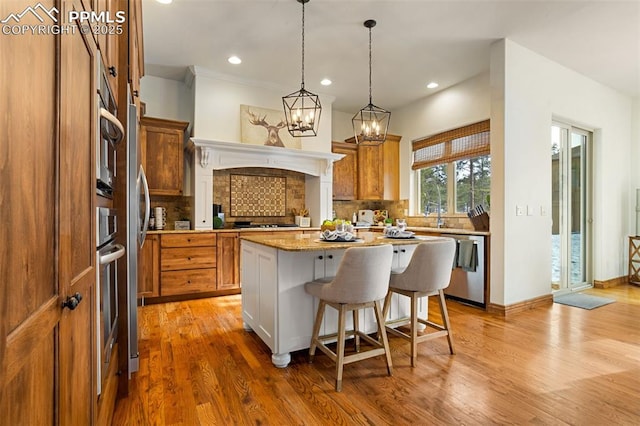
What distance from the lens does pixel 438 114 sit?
5.33m

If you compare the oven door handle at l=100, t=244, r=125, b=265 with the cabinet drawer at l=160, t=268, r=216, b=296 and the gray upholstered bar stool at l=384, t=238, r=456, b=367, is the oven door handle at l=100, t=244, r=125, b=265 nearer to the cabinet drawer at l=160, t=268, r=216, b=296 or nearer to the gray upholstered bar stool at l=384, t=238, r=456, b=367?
the gray upholstered bar stool at l=384, t=238, r=456, b=367

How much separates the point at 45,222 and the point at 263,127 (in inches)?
174

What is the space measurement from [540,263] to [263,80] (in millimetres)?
4306

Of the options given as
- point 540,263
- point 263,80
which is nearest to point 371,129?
point 263,80

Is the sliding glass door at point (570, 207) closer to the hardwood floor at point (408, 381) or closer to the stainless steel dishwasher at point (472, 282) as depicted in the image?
the stainless steel dishwasher at point (472, 282)

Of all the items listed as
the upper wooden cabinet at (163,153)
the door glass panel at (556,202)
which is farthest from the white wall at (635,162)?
the upper wooden cabinet at (163,153)

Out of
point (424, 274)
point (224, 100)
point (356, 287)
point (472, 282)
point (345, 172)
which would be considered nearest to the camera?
point (356, 287)

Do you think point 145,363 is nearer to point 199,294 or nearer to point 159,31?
point 199,294

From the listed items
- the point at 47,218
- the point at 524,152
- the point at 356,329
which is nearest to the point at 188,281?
the point at 356,329

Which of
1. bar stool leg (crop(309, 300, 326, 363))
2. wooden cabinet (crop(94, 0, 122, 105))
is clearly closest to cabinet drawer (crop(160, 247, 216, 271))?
bar stool leg (crop(309, 300, 326, 363))

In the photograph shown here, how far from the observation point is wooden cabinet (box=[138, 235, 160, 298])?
13.2ft

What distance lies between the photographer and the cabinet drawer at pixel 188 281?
4125 mm

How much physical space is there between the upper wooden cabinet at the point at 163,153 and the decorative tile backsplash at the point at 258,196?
0.85 metres

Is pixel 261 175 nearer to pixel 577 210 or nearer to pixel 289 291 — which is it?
pixel 289 291
